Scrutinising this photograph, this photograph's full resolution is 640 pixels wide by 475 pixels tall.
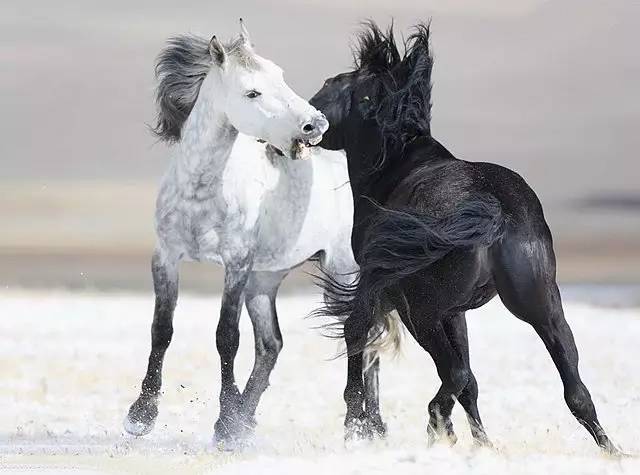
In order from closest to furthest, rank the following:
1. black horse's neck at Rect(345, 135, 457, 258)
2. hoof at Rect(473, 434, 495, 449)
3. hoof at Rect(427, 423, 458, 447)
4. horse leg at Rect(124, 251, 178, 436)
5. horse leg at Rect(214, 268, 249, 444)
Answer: hoof at Rect(427, 423, 458, 447), hoof at Rect(473, 434, 495, 449), black horse's neck at Rect(345, 135, 457, 258), horse leg at Rect(214, 268, 249, 444), horse leg at Rect(124, 251, 178, 436)

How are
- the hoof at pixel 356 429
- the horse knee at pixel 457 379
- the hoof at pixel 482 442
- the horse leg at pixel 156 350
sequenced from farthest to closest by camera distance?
the horse leg at pixel 156 350
the hoof at pixel 356 429
the hoof at pixel 482 442
the horse knee at pixel 457 379

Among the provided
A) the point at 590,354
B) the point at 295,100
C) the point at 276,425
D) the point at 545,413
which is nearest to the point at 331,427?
the point at 276,425

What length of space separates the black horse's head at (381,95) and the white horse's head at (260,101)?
232 mm

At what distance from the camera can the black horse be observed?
242 inches

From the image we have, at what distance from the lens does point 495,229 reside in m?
6.12

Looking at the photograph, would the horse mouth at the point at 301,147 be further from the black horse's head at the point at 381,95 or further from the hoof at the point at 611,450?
the hoof at the point at 611,450

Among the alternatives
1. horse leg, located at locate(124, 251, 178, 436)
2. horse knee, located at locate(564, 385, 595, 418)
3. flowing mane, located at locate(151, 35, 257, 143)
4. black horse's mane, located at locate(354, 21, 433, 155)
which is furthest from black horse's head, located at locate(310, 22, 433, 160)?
horse knee, located at locate(564, 385, 595, 418)

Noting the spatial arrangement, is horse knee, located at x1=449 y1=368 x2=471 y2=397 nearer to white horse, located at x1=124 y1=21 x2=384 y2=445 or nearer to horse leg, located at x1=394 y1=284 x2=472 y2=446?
horse leg, located at x1=394 y1=284 x2=472 y2=446

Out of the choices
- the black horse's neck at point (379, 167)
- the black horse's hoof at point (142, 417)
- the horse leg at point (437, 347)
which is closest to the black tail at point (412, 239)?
the horse leg at point (437, 347)

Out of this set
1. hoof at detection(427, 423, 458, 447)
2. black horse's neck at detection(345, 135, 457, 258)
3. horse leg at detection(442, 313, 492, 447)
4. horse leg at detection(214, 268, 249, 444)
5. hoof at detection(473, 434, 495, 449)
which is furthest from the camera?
horse leg at detection(214, 268, 249, 444)

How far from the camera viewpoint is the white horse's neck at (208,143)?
777 centimetres

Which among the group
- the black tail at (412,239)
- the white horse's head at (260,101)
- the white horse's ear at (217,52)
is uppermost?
the white horse's ear at (217,52)

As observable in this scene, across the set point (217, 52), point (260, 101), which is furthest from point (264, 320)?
point (217, 52)

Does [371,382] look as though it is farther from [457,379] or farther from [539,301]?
[539,301]
